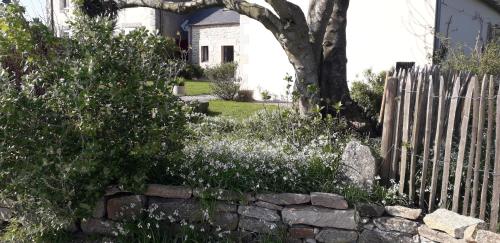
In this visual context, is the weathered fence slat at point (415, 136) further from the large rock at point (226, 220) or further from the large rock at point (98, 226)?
the large rock at point (98, 226)

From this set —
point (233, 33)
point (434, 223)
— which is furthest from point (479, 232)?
point (233, 33)

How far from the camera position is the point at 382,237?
3.90 metres

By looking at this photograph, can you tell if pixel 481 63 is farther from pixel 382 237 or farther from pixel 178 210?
pixel 178 210

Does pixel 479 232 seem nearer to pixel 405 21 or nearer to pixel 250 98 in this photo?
pixel 405 21

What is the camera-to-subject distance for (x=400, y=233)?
388 cm

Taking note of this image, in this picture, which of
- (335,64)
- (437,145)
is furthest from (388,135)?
(335,64)

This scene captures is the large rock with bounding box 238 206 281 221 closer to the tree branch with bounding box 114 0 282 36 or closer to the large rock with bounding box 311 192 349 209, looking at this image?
the large rock with bounding box 311 192 349 209

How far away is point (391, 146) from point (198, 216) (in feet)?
6.22

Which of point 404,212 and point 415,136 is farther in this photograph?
point 415,136

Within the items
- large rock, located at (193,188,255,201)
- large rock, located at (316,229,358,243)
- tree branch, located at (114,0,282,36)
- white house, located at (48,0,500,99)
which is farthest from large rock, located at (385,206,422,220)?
white house, located at (48,0,500,99)

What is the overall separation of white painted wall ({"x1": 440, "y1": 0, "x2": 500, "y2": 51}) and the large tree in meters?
6.65

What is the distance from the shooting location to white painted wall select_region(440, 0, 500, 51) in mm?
12828

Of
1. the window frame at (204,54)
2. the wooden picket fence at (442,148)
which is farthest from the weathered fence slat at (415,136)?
the window frame at (204,54)

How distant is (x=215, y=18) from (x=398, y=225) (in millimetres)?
25526
